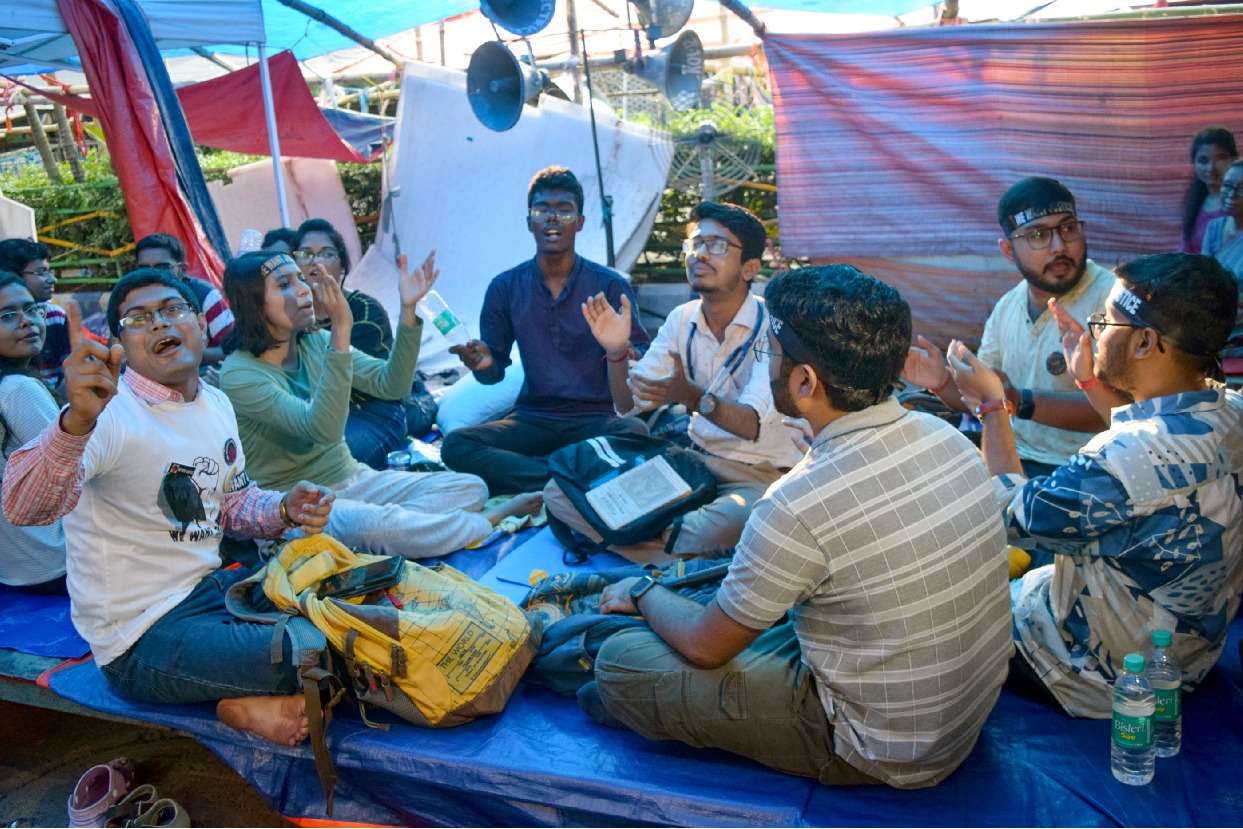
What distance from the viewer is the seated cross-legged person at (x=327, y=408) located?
3680mm

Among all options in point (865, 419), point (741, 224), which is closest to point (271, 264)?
point (741, 224)

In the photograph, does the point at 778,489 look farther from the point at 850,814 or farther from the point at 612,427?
the point at 612,427

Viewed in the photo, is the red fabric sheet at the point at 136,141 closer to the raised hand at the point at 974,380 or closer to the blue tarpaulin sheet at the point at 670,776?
the blue tarpaulin sheet at the point at 670,776

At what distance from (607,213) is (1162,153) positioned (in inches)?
135

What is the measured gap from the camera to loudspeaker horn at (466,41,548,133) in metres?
6.67

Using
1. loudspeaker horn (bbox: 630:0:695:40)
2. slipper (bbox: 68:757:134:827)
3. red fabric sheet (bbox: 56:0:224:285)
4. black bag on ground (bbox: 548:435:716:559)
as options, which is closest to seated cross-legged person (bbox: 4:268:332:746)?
slipper (bbox: 68:757:134:827)

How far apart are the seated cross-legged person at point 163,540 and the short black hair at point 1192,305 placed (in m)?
2.38

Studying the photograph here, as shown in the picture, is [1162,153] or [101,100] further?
[101,100]

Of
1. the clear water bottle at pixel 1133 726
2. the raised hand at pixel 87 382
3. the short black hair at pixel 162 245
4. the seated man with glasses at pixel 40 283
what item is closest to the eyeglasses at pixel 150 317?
the raised hand at pixel 87 382

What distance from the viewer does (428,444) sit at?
5.63 meters

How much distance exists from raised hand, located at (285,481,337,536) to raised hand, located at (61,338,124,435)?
722 millimetres

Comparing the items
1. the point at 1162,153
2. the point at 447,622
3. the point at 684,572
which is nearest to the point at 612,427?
the point at 684,572

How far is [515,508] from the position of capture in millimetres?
4359

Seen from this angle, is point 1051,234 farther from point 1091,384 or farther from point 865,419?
point 865,419
